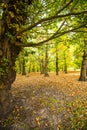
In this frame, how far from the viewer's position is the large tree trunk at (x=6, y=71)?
8.40 metres

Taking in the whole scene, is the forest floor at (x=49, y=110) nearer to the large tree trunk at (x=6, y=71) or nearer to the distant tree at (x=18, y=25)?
the large tree trunk at (x=6, y=71)

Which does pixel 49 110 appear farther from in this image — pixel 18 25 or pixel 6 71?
pixel 18 25

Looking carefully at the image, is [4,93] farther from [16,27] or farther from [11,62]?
[16,27]

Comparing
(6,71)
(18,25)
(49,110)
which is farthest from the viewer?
(49,110)

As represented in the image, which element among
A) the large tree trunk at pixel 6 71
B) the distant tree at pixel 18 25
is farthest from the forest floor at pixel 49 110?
the distant tree at pixel 18 25

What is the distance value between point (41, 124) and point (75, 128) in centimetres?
153

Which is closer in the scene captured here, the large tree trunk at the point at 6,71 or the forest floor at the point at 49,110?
the large tree trunk at the point at 6,71

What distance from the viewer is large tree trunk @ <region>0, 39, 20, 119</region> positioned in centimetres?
840

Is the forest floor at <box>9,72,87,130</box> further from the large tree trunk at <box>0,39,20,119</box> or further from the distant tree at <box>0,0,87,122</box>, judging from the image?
the distant tree at <box>0,0,87,122</box>

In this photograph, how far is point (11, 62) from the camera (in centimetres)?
893

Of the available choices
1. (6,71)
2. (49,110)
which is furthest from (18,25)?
(49,110)

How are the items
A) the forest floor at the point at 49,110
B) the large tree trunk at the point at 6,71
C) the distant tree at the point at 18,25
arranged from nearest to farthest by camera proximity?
1. the distant tree at the point at 18,25
2. the large tree trunk at the point at 6,71
3. the forest floor at the point at 49,110

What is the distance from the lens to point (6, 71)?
28.0 feet

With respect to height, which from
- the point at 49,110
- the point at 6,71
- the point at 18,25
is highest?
the point at 18,25
